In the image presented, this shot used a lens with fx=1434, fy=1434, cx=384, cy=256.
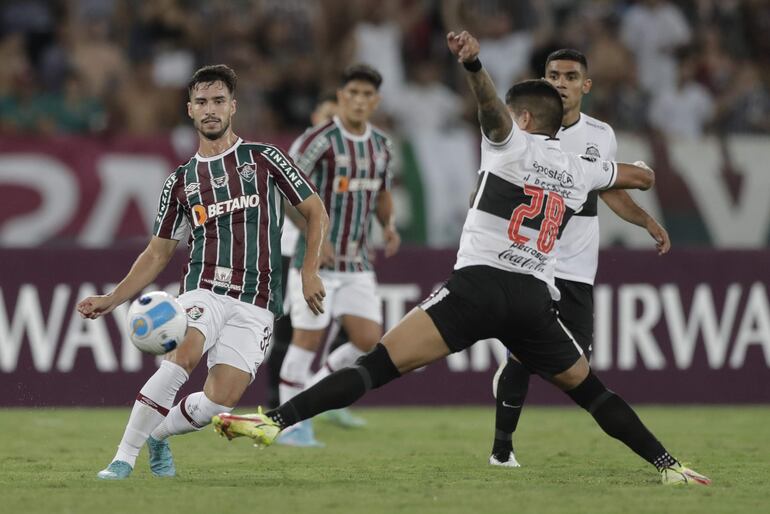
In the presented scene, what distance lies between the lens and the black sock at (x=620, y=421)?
785 centimetres

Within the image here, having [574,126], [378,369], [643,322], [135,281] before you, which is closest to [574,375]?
[378,369]

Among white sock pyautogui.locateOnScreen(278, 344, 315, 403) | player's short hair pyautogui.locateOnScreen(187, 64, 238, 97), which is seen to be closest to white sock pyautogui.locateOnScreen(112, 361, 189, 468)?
player's short hair pyautogui.locateOnScreen(187, 64, 238, 97)

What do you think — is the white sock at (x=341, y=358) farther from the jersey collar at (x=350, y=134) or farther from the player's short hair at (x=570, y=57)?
the player's short hair at (x=570, y=57)

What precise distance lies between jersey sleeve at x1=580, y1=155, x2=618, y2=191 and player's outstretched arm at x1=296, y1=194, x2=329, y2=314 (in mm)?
1506

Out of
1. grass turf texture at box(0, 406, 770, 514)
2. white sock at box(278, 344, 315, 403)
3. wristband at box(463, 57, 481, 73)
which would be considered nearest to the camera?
grass turf texture at box(0, 406, 770, 514)

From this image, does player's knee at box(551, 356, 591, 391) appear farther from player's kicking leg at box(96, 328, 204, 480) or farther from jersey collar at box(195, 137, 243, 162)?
jersey collar at box(195, 137, 243, 162)

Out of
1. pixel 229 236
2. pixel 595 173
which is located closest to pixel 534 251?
pixel 595 173

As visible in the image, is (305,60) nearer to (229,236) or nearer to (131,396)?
(131,396)

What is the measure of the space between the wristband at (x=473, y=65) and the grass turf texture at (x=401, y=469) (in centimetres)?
215

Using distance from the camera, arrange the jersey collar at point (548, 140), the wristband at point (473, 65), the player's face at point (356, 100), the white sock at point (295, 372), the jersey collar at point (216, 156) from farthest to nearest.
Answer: the player's face at point (356, 100), the white sock at point (295, 372), the jersey collar at point (216, 156), the jersey collar at point (548, 140), the wristband at point (473, 65)

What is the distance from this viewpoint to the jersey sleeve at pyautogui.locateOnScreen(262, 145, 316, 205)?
26.7ft

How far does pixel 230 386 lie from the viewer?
7828 mm

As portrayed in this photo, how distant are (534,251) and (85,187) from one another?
835 centimetres

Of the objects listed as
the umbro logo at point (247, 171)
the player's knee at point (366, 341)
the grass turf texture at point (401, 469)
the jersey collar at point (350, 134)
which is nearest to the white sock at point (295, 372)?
the player's knee at point (366, 341)
